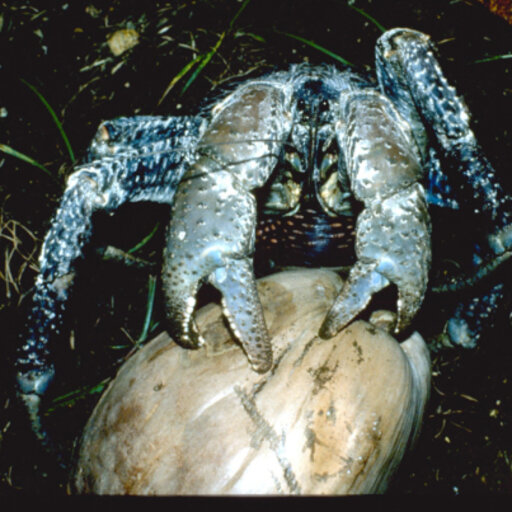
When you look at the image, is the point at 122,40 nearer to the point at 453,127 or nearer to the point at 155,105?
the point at 155,105

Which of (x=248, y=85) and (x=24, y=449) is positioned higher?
(x=248, y=85)

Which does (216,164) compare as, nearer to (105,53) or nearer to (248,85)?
(248,85)

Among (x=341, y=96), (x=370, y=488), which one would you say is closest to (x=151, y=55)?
(x=341, y=96)

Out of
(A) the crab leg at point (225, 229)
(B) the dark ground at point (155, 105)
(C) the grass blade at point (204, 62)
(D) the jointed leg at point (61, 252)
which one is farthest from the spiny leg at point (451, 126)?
(D) the jointed leg at point (61, 252)

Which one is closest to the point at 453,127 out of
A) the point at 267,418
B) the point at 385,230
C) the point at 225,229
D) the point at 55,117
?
the point at 385,230

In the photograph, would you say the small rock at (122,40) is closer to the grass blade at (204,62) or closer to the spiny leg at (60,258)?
the grass blade at (204,62)

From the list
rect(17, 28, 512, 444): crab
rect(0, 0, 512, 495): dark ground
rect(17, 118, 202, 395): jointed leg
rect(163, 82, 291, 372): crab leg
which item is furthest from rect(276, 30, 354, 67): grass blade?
rect(17, 118, 202, 395): jointed leg

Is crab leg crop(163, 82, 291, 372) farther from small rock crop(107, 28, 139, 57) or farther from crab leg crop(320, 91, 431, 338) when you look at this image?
small rock crop(107, 28, 139, 57)
